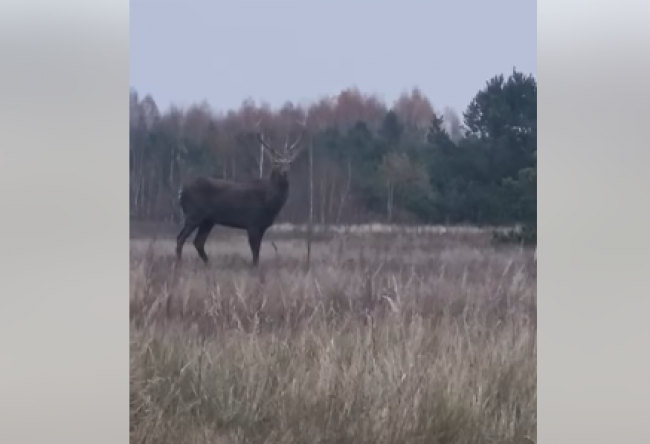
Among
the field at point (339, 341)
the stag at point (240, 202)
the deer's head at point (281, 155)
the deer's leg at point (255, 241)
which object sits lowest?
the field at point (339, 341)

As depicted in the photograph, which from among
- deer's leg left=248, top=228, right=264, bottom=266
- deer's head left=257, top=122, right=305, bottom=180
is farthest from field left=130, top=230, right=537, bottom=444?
deer's head left=257, top=122, right=305, bottom=180

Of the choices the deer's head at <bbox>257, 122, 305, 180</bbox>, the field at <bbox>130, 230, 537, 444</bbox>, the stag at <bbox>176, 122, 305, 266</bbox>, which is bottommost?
the field at <bbox>130, 230, 537, 444</bbox>

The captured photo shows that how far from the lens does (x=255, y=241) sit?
202cm

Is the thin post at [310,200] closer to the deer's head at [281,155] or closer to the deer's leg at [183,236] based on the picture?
the deer's head at [281,155]

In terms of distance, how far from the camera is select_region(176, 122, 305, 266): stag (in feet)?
6.57

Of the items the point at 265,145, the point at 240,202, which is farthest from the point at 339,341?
the point at 265,145

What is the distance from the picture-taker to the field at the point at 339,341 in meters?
1.98

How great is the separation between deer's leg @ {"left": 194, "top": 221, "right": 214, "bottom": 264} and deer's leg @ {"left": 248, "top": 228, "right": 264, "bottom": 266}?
131 mm

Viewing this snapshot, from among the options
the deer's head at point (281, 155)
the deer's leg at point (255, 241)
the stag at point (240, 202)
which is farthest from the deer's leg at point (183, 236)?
the deer's head at point (281, 155)

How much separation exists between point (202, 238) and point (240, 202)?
167 millimetres

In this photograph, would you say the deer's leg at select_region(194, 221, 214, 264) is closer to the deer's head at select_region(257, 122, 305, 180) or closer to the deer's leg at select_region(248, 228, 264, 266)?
the deer's leg at select_region(248, 228, 264, 266)
